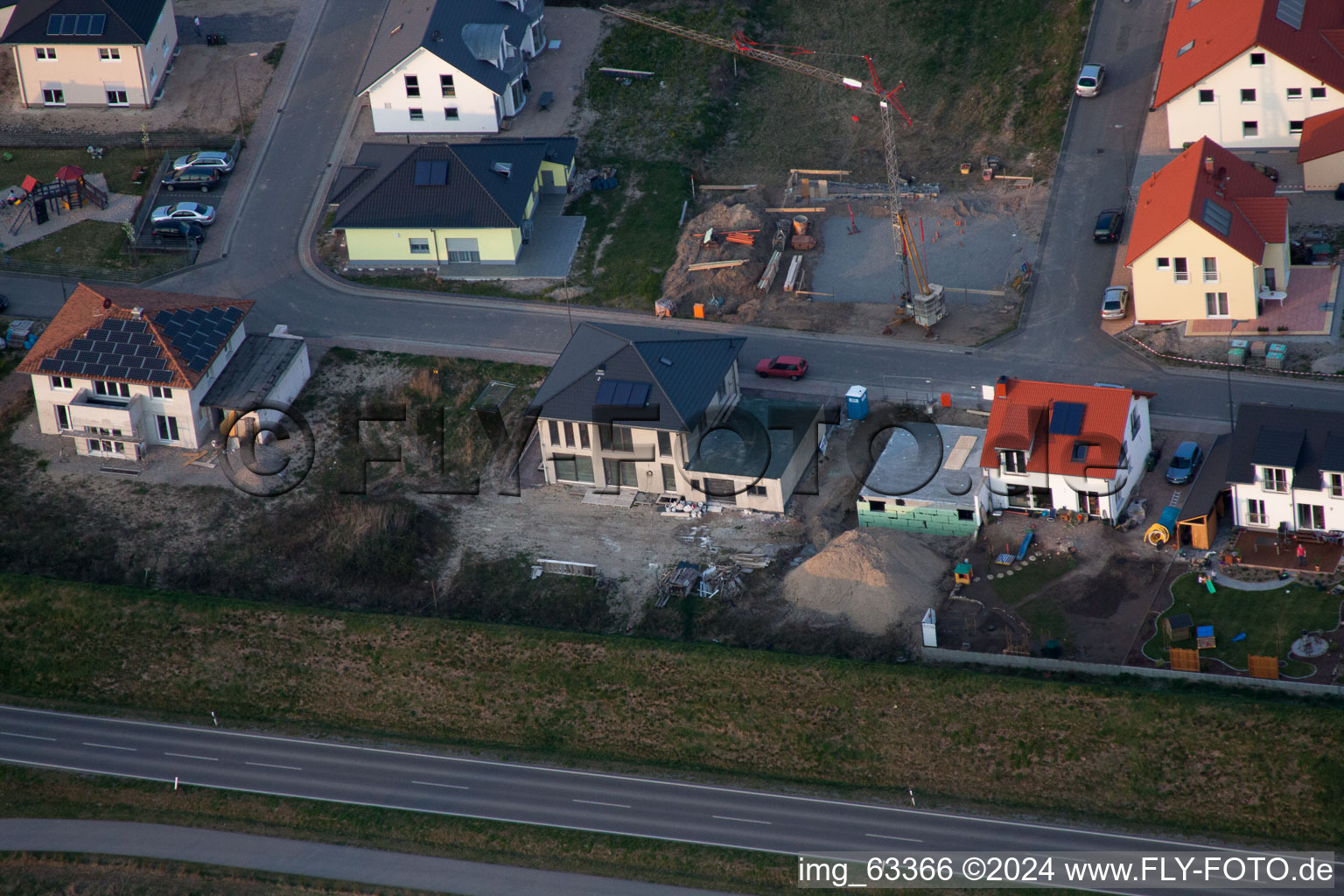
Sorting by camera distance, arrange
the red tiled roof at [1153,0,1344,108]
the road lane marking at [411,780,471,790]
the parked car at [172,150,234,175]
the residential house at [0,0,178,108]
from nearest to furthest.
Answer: the road lane marking at [411,780,471,790]
the red tiled roof at [1153,0,1344,108]
the parked car at [172,150,234,175]
the residential house at [0,0,178,108]

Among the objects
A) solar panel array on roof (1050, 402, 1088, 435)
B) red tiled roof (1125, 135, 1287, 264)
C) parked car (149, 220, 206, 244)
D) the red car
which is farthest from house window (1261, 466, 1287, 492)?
parked car (149, 220, 206, 244)

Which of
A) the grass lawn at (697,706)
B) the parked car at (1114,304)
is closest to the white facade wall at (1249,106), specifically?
the parked car at (1114,304)

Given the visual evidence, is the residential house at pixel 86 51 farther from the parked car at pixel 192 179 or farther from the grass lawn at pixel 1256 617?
the grass lawn at pixel 1256 617

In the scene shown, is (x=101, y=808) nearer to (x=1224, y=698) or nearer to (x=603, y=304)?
(x=603, y=304)

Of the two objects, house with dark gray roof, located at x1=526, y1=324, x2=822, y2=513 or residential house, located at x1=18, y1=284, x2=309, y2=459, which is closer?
house with dark gray roof, located at x1=526, y1=324, x2=822, y2=513

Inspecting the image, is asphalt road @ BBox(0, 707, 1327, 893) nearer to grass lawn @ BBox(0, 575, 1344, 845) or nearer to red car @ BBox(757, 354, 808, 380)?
grass lawn @ BBox(0, 575, 1344, 845)

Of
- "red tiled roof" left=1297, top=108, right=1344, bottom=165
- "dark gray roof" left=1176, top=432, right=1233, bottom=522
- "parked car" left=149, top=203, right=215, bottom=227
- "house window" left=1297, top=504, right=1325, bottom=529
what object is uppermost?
"red tiled roof" left=1297, top=108, right=1344, bottom=165

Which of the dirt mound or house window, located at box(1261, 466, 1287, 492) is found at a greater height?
house window, located at box(1261, 466, 1287, 492)
